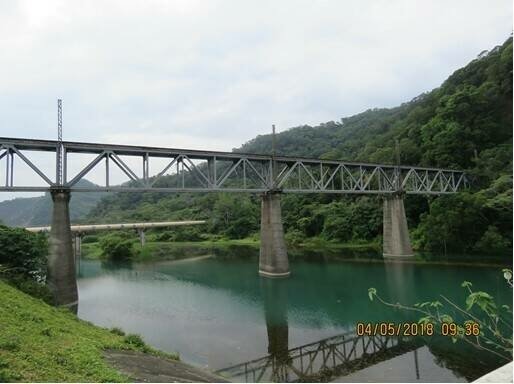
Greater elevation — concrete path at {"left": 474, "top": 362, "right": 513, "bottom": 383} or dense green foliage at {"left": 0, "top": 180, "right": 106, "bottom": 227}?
dense green foliage at {"left": 0, "top": 180, "right": 106, "bottom": 227}

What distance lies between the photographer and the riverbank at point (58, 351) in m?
7.57

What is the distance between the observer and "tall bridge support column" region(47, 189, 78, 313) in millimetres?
20859

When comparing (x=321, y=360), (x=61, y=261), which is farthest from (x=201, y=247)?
(x=321, y=360)

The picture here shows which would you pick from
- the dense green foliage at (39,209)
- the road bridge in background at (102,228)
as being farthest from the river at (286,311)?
the dense green foliage at (39,209)

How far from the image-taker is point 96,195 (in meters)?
188

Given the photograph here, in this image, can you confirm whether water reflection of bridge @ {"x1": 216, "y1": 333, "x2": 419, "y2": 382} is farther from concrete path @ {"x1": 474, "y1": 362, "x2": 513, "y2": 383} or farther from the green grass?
concrete path @ {"x1": 474, "y1": 362, "x2": 513, "y2": 383}

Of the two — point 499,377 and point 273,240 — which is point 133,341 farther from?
point 273,240

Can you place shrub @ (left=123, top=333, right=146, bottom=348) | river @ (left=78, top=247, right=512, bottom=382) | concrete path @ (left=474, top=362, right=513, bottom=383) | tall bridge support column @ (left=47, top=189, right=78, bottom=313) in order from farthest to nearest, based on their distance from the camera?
tall bridge support column @ (left=47, top=189, right=78, bottom=313) < shrub @ (left=123, top=333, right=146, bottom=348) < river @ (left=78, top=247, right=512, bottom=382) < concrete path @ (left=474, top=362, right=513, bottom=383)

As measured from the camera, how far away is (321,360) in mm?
12961

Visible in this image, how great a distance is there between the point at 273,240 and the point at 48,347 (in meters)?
20.9

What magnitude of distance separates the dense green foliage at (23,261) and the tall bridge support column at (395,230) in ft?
100

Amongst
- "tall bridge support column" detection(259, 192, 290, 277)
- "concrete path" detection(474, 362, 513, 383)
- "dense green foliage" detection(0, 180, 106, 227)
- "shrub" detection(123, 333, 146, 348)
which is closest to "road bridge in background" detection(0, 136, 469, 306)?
"tall bridge support column" detection(259, 192, 290, 277)

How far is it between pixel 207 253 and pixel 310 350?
3798 cm

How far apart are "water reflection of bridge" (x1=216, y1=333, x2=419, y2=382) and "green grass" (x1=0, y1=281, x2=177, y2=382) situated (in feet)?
9.33
